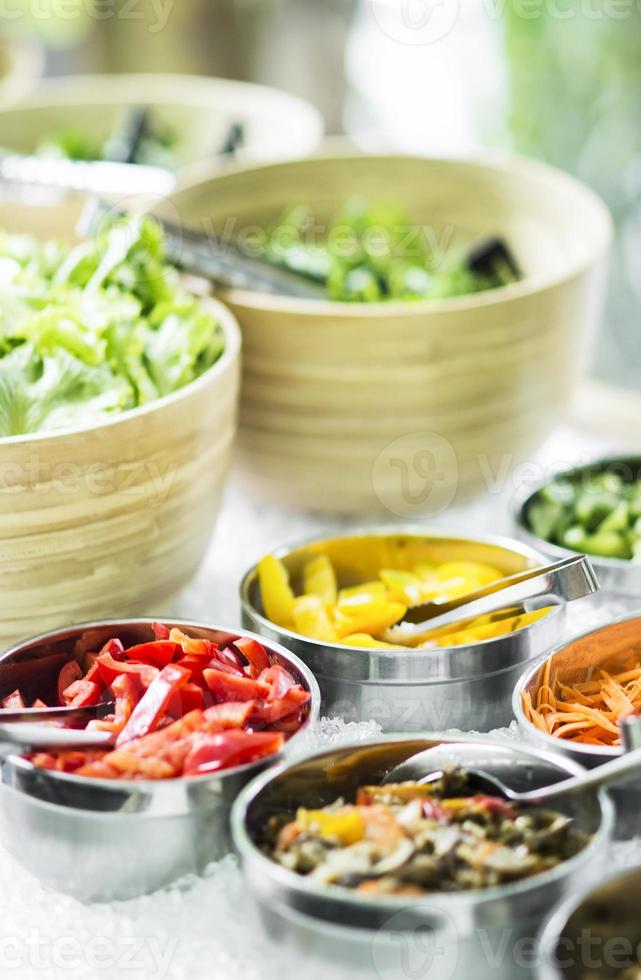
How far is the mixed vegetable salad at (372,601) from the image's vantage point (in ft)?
4.33

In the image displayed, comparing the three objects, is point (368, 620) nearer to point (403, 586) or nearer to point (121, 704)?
point (403, 586)

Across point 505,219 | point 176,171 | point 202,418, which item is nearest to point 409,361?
point 202,418

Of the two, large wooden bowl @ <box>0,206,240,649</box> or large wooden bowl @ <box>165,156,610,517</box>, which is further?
large wooden bowl @ <box>165,156,610,517</box>

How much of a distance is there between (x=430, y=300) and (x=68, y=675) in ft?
2.75

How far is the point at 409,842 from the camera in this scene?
95cm

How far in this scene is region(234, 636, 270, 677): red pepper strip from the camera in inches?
47.6

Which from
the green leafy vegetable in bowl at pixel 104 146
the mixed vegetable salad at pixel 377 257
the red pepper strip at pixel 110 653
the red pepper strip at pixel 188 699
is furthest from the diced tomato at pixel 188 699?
the green leafy vegetable in bowl at pixel 104 146

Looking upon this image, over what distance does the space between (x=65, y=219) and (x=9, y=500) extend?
0.97m

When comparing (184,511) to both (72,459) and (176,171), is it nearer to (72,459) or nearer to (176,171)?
(72,459)

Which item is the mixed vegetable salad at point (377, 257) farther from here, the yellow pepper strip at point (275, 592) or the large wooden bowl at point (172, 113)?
the yellow pepper strip at point (275, 592)

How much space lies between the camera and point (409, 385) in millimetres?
1625

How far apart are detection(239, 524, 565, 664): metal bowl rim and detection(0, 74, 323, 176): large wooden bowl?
1.22 metres

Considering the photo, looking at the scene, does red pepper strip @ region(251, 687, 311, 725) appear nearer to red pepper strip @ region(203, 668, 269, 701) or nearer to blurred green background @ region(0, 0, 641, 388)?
red pepper strip @ region(203, 668, 269, 701)

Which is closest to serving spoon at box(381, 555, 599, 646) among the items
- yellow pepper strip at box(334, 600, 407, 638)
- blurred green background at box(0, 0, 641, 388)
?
yellow pepper strip at box(334, 600, 407, 638)
